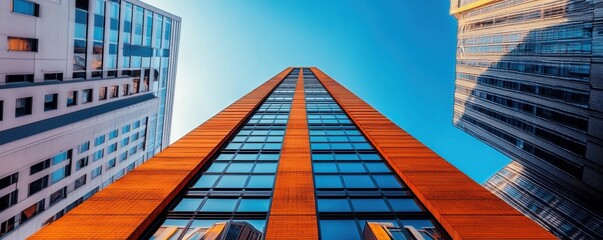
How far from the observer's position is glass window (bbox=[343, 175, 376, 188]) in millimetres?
15758

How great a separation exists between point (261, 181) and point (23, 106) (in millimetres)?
23719

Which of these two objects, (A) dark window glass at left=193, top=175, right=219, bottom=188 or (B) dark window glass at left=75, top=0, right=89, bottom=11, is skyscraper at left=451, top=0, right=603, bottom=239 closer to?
(A) dark window glass at left=193, top=175, right=219, bottom=188

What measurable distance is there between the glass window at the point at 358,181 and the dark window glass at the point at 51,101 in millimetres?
27987

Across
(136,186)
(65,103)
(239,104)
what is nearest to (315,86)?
(239,104)

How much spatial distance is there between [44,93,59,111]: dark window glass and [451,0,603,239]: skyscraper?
51645 millimetres

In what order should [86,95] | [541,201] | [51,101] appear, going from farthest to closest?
[541,201]
[86,95]
[51,101]

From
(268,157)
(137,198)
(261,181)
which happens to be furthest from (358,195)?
(137,198)

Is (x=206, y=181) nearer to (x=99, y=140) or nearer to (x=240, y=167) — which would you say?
(x=240, y=167)

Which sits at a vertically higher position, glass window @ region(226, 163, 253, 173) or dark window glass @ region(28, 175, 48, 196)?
glass window @ region(226, 163, 253, 173)

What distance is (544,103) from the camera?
47625 millimetres

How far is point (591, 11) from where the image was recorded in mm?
39969

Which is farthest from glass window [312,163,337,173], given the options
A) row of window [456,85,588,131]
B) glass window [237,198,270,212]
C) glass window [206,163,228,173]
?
row of window [456,85,588,131]

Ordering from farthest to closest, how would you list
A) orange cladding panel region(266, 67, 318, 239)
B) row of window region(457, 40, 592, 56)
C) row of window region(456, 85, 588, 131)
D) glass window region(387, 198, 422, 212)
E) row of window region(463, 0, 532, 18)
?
1. row of window region(463, 0, 532, 18)
2. row of window region(457, 40, 592, 56)
3. row of window region(456, 85, 588, 131)
4. glass window region(387, 198, 422, 212)
5. orange cladding panel region(266, 67, 318, 239)

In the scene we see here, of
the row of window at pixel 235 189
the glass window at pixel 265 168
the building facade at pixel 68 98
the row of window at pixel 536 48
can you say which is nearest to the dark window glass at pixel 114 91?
the building facade at pixel 68 98
